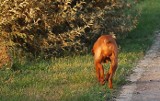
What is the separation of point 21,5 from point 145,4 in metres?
16.2

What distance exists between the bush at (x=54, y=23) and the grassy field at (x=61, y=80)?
409 mm

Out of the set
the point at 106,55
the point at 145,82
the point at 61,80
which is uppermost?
the point at 106,55

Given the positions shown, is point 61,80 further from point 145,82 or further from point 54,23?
point 54,23

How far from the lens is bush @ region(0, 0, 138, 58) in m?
10.9

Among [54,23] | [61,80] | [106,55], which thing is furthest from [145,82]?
[54,23]

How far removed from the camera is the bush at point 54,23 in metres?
10.9

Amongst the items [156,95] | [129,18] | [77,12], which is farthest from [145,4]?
[156,95]

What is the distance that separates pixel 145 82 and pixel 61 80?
5.19 feet

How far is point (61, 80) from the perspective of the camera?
9.34 metres

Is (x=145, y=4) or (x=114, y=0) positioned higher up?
(x=114, y=0)

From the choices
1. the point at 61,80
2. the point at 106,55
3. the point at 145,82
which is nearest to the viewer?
the point at 106,55

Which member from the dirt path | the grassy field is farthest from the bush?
the dirt path

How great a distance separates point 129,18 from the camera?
1361 centimetres

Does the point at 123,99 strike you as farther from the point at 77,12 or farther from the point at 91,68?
the point at 77,12
